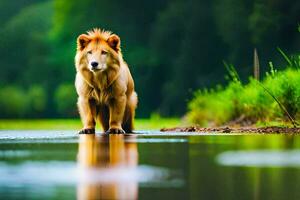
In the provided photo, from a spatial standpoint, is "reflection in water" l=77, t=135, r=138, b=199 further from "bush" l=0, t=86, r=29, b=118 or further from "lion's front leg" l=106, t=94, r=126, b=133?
"bush" l=0, t=86, r=29, b=118

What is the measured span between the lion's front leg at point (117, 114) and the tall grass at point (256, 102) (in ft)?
5.29

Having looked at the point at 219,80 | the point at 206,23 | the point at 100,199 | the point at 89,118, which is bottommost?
the point at 100,199

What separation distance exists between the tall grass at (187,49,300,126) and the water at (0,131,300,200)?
8.48ft

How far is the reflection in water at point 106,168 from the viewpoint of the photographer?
15.2 ft

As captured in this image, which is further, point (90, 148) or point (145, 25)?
point (145, 25)

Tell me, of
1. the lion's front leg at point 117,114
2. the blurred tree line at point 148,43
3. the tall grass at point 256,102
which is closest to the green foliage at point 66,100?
the blurred tree line at point 148,43

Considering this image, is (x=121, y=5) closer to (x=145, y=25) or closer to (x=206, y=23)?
(x=145, y=25)

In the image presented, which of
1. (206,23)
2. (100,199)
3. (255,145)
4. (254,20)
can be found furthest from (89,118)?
(206,23)

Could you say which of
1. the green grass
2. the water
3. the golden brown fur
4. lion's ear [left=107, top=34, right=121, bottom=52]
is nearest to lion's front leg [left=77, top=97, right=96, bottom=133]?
the golden brown fur

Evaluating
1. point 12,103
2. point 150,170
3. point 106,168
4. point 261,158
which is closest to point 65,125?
point 12,103

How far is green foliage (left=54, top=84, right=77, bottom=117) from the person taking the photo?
27125 millimetres

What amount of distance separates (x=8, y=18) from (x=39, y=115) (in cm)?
526

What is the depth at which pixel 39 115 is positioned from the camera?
89.3 ft

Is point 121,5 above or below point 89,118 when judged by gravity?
above
